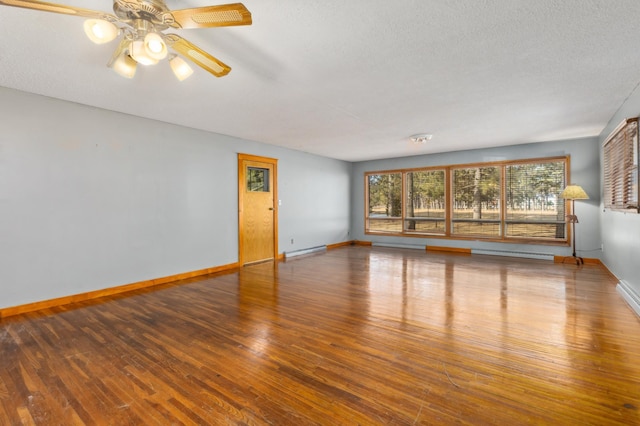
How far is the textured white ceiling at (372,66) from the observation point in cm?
203

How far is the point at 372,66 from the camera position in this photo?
2.77 metres

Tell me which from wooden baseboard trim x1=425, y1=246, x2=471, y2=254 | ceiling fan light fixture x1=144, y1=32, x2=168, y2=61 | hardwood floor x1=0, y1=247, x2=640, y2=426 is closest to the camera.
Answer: hardwood floor x1=0, y1=247, x2=640, y2=426

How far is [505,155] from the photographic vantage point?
6.68 metres

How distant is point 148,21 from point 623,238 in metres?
5.79

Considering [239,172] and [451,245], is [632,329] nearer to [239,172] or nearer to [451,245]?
[451,245]

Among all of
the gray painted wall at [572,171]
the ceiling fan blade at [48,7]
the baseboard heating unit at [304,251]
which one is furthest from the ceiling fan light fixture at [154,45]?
the gray painted wall at [572,171]

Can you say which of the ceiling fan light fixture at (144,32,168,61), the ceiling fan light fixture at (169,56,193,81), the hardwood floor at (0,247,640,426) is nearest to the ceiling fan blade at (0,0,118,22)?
the ceiling fan light fixture at (144,32,168,61)

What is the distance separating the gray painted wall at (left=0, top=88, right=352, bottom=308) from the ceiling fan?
2188 millimetres

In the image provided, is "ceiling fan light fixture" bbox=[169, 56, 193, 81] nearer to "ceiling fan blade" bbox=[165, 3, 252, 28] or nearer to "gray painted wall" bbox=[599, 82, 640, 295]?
"ceiling fan blade" bbox=[165, 3, 252, 28]

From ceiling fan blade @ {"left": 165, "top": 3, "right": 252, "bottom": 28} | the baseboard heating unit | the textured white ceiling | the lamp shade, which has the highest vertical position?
the textured white ceiling

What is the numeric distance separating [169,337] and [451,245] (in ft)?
21.5

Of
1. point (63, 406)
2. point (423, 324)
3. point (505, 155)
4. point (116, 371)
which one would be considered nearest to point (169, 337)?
point (116, 371)

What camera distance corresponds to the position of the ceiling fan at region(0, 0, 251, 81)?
163cm

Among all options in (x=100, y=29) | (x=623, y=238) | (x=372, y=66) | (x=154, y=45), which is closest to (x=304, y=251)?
(x=372, y=66)
